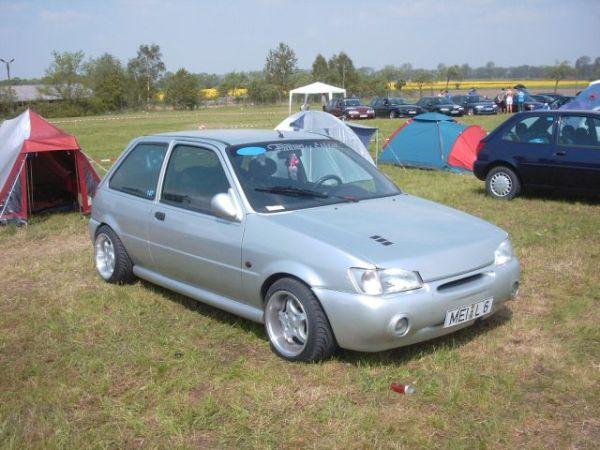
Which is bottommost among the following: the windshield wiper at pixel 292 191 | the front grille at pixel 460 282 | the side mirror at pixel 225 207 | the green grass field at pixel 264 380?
the green grass field at pixel 264 380

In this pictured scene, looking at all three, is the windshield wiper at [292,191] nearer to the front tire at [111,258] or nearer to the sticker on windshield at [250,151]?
the sticker on windshield at [250,151]

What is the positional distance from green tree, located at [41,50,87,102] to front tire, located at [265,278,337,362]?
245ft

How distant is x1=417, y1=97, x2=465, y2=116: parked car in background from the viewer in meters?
35.0

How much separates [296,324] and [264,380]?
17.3 inches

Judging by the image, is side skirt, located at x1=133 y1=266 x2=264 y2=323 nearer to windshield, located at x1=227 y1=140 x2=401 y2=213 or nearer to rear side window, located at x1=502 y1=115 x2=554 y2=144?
windshield, located at x1=227 y1=140 x2=401 y2=213

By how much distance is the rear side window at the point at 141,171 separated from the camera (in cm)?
577

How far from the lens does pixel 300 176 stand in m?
5.19

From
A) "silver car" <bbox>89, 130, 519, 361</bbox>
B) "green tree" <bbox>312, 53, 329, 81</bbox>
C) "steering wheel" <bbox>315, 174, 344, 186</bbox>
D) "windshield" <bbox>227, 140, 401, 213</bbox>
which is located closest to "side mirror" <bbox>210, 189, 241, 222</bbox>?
"silver car" <bbox>89, 130, 519, 361</bbox>

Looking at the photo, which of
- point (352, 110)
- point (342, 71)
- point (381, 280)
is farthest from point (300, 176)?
point (342, 71)

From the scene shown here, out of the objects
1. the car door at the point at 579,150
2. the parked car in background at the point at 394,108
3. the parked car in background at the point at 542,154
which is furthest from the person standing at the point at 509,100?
the car door at the point at 579,150

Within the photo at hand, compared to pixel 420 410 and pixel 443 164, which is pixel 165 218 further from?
pixel 443 164

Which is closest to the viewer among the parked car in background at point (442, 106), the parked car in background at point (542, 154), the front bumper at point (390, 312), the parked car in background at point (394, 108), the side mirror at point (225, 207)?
→ the front bumper at point (390, 312)

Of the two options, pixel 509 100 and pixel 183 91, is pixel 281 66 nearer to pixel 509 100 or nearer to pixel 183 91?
pixel 183 91

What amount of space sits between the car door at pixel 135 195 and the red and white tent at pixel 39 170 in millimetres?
3949
